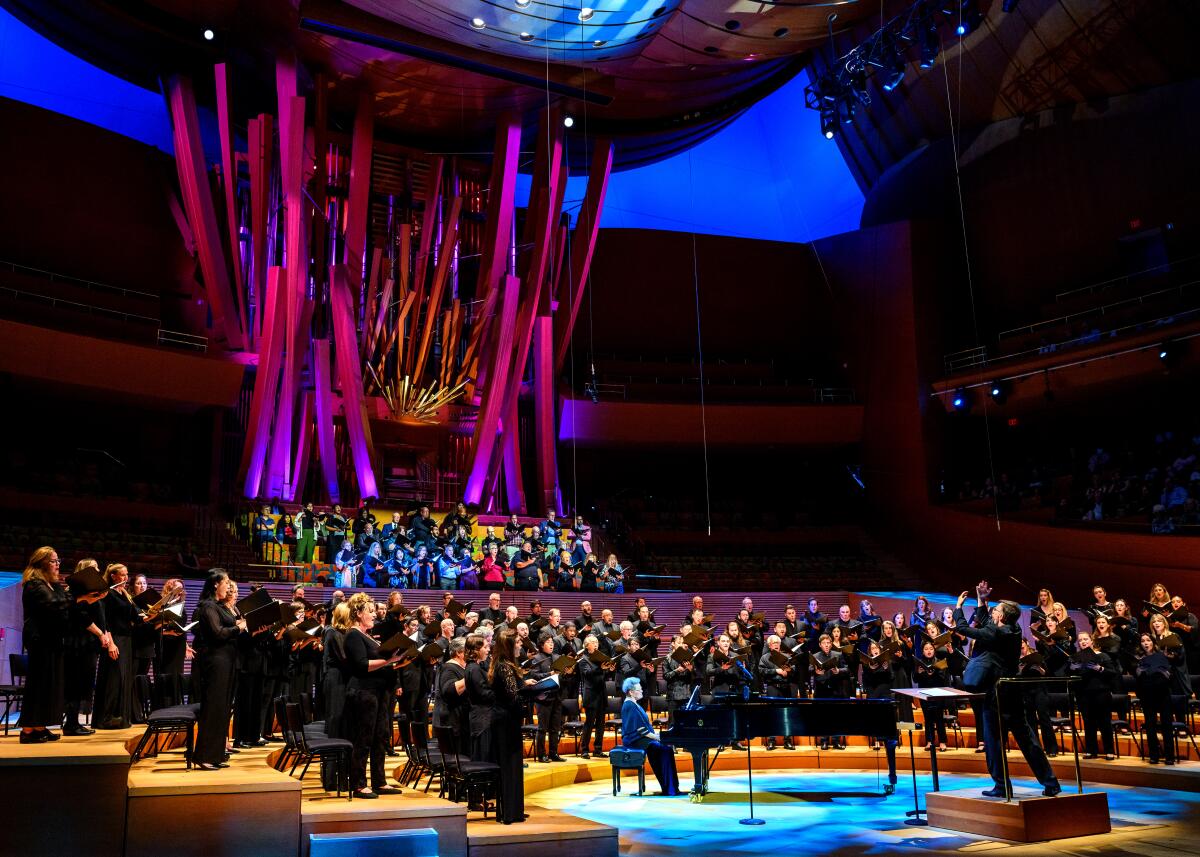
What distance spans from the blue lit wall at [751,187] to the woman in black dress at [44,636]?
76.3ft

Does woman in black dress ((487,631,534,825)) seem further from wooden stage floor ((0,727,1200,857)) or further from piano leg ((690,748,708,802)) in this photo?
piano leg ((690,748,708,802))

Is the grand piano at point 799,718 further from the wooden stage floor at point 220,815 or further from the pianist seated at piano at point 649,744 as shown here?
the wooden stage floor at point 220,815

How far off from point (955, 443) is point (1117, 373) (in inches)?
185

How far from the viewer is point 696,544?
24.4m

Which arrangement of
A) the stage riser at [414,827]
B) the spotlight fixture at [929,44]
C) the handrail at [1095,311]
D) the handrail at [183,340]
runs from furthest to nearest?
the handrail at [183,340] → the handrail at [1095,311] → the spotlight fixture at [929,44] → the stage riser at [414,827]

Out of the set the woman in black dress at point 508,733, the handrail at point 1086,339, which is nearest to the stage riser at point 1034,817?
the woman in black dress at point 508,733

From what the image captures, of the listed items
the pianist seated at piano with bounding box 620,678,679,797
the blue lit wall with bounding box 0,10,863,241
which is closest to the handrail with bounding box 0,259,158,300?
the blue lit wall with bounding box 0,10,863,241

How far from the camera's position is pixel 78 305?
1978 cm

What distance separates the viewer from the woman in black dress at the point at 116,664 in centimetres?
760

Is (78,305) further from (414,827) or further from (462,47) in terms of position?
(414,827)

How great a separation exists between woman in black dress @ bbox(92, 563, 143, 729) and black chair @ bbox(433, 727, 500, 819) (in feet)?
7.89

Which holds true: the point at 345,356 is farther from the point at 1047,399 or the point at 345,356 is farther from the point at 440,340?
the point at 1047,399

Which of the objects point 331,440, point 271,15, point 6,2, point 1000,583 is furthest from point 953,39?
point 6,2

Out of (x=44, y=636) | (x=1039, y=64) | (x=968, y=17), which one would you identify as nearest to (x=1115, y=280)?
(x=1039, y=64)
